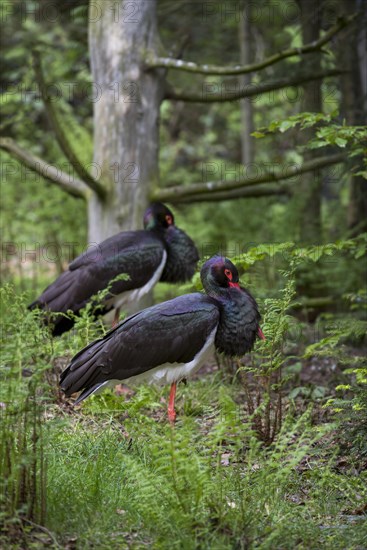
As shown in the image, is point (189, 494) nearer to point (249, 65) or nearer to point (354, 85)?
point (249, 65)

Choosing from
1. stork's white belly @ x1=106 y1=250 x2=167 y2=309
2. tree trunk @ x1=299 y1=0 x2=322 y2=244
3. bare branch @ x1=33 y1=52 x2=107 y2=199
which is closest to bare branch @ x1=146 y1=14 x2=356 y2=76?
bare branch @ x1=33 y1=52 x2=107 y2=199

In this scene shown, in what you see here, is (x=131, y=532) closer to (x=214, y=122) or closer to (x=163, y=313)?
(x=163, y=313)

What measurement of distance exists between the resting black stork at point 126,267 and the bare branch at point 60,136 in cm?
59

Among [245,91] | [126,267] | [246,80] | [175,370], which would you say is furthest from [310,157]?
[175,370]

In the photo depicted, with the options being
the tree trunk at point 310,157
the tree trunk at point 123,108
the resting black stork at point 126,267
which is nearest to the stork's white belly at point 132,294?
the resting black stork at point 126,267

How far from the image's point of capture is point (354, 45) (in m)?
8.84

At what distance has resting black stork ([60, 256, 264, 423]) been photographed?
5238 millimetres

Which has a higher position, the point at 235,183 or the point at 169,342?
the point at 235,183

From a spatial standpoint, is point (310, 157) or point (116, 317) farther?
point (310, 157)

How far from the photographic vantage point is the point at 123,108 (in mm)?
7969

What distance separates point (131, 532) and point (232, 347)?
192cm

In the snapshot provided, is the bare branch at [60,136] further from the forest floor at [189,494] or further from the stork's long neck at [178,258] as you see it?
the forest floor at [189,494]

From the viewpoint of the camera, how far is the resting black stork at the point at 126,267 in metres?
6.93

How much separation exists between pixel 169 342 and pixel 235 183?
2.81m
